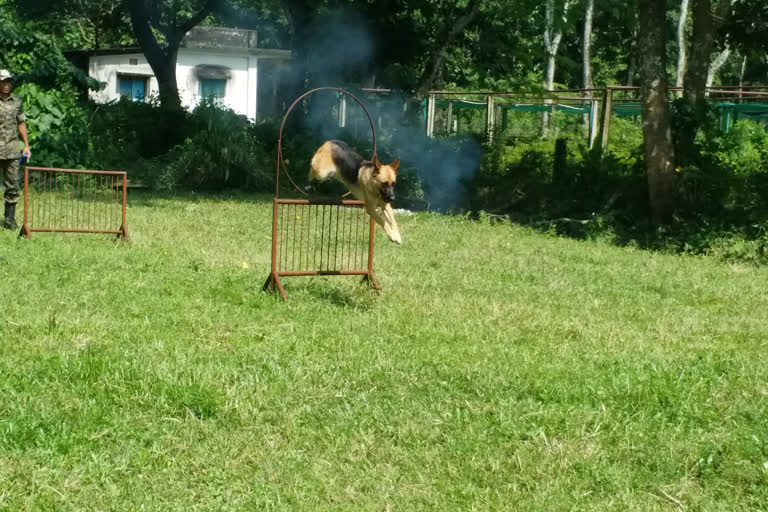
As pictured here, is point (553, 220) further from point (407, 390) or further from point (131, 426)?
point (131, 426)

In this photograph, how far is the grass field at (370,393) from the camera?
15.7ft

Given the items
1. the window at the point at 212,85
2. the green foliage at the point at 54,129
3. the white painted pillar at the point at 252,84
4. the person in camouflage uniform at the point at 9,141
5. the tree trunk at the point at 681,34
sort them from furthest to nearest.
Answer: the white painted pillar at the point at 252,84, the window at the point at 212,85, the tree trunk at the point at 681,34, the green foliage at the point at 54,129, the person in camouflage uniform at the point at 9,141

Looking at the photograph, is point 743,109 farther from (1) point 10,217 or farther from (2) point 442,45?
(1) point 10,217

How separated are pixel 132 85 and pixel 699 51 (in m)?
27.5

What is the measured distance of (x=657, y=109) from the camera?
600 inches

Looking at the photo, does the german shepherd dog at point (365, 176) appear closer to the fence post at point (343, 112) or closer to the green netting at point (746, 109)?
the green netting at point (746, 109)

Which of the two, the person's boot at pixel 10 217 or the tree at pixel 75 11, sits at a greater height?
the tree at pixel 75 11

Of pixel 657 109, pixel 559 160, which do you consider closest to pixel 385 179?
pixel 657 109

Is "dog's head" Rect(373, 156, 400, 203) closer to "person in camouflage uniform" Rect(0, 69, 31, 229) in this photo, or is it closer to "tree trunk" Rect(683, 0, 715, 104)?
"person in camouflage uniform" Rect(0, 69, 31, 229)

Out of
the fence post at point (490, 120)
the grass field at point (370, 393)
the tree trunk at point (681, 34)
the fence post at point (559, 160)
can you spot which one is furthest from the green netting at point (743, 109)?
the tree trunk at point (681, 34)

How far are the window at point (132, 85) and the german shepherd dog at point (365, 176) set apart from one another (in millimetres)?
30451

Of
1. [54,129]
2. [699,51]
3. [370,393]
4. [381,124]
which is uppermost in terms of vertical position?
[699,51]

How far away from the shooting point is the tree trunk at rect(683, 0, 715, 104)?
598 inches

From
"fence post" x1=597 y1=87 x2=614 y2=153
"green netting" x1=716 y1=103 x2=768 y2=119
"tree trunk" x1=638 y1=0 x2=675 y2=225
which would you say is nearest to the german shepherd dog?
"tree trunk" x1=638 y1=0 x2=675 y2=225
